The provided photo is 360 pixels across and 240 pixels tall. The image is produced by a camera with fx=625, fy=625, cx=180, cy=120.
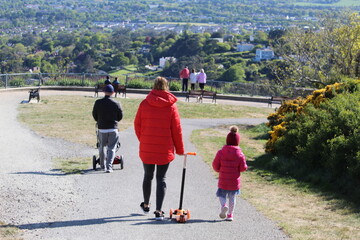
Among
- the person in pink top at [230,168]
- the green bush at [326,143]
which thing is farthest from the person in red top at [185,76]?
the person in pink top at [230,168]

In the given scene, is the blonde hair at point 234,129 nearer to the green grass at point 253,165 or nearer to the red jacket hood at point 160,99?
the red jacket hood at point 160,99

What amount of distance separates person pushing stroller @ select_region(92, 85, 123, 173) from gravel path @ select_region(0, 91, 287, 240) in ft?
1.79

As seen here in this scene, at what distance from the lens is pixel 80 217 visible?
8.56m

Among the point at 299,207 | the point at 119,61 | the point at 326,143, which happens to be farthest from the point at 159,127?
the point at 119,61

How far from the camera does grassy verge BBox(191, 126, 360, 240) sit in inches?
314

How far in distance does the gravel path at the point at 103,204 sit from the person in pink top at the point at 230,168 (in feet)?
0.90

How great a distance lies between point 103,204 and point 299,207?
295 centimetres

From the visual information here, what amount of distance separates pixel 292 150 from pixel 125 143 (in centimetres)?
503

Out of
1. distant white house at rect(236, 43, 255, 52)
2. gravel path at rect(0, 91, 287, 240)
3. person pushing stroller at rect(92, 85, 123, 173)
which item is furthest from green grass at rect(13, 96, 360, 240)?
distant white house at rect(236, 43, 255, 52)

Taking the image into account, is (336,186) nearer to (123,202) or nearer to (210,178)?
(210,178)

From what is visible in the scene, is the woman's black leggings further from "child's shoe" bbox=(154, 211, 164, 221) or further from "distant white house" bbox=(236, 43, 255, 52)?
"distant white house" bbox=(236, 43, 255, 52)

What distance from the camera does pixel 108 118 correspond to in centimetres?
1141

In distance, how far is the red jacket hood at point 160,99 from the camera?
8172mm

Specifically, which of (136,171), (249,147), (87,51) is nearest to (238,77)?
(87,51)
